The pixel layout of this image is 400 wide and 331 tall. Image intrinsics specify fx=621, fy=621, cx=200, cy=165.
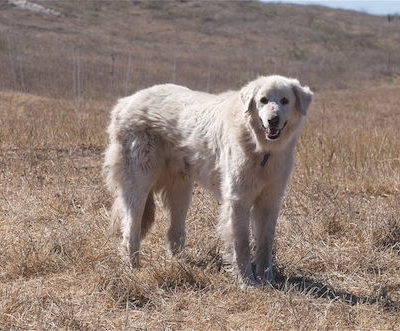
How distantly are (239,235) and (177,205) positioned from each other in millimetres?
918

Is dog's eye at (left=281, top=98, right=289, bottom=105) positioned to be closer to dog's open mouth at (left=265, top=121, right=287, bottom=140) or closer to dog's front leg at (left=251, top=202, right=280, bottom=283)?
dog's open mouth at (left=265, top=121, right=287, bottom=140)

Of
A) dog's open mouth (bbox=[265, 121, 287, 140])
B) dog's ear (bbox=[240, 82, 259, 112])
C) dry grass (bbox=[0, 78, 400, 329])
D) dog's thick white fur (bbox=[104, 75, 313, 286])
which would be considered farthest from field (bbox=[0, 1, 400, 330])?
dog's ear (bbox=[240, 82, 259, 112])

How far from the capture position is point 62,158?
341 inches

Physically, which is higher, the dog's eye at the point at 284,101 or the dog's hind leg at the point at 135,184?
the dog's eye at the point at 284,101

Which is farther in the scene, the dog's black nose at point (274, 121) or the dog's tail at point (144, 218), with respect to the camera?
the dog's tail at point (144, 218)

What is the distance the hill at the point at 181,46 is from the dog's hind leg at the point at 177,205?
1751 centimetres

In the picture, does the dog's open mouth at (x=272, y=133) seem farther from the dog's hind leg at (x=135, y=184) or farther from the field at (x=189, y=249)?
the dog's hind leg at (x=135, y=184)

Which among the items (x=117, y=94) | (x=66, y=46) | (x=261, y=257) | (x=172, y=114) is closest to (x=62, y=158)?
(x=172, y=114)

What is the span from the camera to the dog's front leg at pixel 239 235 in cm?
473

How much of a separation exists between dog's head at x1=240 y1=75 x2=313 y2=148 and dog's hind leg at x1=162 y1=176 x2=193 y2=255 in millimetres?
1065

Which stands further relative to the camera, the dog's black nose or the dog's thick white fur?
the dog's thick white fur

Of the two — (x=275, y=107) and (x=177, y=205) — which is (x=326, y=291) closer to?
(x=275, y=107)

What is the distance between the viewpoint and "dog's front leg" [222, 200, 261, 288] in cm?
473

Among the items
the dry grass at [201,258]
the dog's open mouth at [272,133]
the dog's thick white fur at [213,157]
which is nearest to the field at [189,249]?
the dry grass at [201,258]
